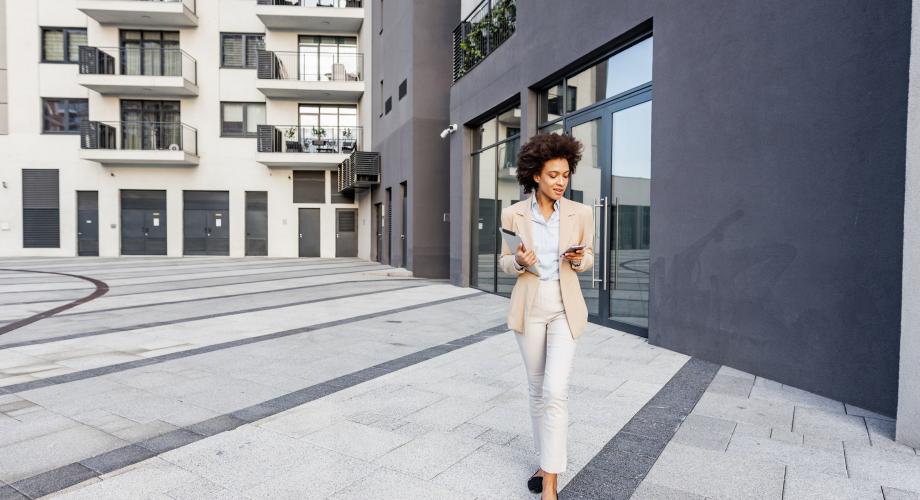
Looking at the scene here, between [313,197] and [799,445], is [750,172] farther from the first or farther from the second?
[313,197]

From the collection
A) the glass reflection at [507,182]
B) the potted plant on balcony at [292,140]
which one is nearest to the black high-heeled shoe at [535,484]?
the glass reflection at [507,182]

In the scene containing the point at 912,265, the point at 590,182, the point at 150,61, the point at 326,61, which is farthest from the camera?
the point at 326,61

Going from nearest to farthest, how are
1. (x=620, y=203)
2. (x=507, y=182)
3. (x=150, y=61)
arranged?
(x=620, y=203), (x=507, y=182), (x=150, y=61)

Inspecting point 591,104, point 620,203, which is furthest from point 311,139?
point 620,203

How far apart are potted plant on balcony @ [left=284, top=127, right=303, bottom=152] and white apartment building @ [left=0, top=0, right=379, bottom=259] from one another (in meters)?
0.05

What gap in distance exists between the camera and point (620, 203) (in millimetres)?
6941

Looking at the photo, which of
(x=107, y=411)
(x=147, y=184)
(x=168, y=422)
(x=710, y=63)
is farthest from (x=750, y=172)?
(x=147, y=184)

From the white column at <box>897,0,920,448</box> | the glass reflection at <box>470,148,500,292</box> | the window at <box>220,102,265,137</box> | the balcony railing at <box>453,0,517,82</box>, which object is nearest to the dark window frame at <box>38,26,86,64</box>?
the window at <box>220,102,265,137</box>

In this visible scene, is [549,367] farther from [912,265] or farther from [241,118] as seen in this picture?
[241,118]

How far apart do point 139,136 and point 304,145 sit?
717cm

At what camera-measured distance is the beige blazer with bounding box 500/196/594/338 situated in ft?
8.73

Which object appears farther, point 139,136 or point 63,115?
point 63,115

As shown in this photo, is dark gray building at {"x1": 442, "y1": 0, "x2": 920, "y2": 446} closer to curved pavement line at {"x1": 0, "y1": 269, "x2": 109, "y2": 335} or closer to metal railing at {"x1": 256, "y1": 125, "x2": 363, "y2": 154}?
curved pavement line at {"x1": 0, "y1": 269, "x2": 109, "y2": 335}

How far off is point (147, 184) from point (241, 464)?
2565 centimetres
